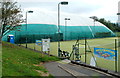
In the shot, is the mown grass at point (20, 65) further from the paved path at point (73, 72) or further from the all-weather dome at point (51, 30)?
the all-weather dome at point (51, 30)

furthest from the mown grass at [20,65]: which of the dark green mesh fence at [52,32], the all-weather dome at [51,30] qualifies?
the all-weather dome at [51,30]

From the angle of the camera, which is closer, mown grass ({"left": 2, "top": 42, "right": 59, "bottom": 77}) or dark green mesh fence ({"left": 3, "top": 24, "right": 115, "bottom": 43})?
mown grass ({"left": 2, "top": 42, "right": 59, "bottom": 77})

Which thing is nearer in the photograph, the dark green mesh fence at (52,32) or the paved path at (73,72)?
the paved path at (73,72)

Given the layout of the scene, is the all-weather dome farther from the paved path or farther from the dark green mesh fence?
the paved path

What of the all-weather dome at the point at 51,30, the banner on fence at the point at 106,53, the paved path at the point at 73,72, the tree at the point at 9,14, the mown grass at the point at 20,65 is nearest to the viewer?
the mown grass at the point at 20,65

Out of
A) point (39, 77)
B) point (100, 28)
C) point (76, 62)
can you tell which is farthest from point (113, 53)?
point (100, 28)

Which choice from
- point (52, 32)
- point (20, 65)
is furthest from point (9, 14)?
point (52, 32)

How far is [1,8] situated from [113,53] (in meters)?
14.1

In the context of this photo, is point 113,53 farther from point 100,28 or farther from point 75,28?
point 100,28

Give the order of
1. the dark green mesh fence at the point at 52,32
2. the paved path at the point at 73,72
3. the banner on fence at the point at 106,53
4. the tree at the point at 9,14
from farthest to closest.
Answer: the dark green mesh fence at the point at 52,32 → the tree at the point at 9,14 → the banner on fence at the point at 106,53 → the paved path at the point at 73,72

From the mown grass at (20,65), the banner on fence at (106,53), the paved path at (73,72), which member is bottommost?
the paved path at (73,72)

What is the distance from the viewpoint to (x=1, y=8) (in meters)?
17.8

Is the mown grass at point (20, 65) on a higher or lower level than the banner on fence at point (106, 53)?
lower

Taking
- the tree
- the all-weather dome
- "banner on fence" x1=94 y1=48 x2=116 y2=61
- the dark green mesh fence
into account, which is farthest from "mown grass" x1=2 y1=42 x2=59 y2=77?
the all-weather dome
